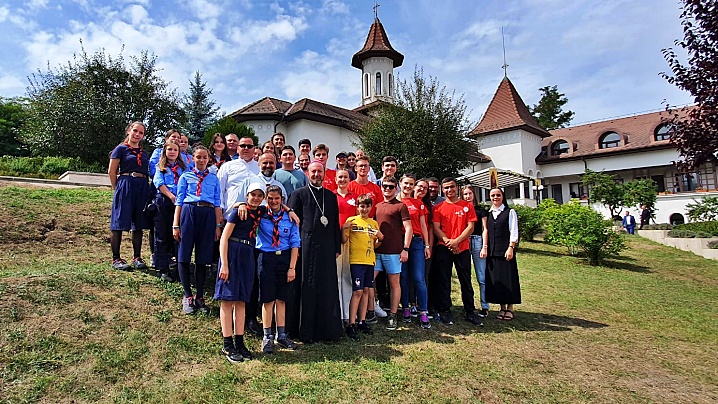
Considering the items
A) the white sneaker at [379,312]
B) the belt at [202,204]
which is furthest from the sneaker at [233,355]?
the white sneaker at [379,312]

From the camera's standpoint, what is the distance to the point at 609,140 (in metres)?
37.1

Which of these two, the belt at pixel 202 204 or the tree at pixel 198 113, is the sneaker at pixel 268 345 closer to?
the belt at pixel 202 204

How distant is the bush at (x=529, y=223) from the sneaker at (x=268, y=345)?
13.4 metres

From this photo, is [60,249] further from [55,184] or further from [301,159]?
[55,184]

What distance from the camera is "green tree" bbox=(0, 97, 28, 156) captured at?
39.2 meters

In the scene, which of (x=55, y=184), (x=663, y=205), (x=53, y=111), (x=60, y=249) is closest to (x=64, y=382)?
(x=60, y=249)

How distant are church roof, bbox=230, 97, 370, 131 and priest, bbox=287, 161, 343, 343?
2025 centimetres

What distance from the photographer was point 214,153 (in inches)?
244

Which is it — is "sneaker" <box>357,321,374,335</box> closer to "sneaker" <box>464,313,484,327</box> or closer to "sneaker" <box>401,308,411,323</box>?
"sneaker" <box>401,308,411,323</box>

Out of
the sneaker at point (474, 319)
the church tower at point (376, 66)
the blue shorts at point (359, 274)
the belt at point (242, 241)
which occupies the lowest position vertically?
the sneaker at point (474, 319)

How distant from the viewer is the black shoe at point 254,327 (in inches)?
194

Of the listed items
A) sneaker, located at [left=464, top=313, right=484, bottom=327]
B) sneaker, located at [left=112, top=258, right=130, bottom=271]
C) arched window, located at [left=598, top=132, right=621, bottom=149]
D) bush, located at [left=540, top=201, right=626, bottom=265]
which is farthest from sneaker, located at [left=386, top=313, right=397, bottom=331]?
arched window, located at [left=598, top=132, right=621, bottom=149]

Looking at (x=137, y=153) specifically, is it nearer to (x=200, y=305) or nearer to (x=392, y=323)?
(x=200, y=305)

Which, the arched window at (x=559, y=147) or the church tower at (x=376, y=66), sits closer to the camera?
the church tower at (x=376, y=66)
